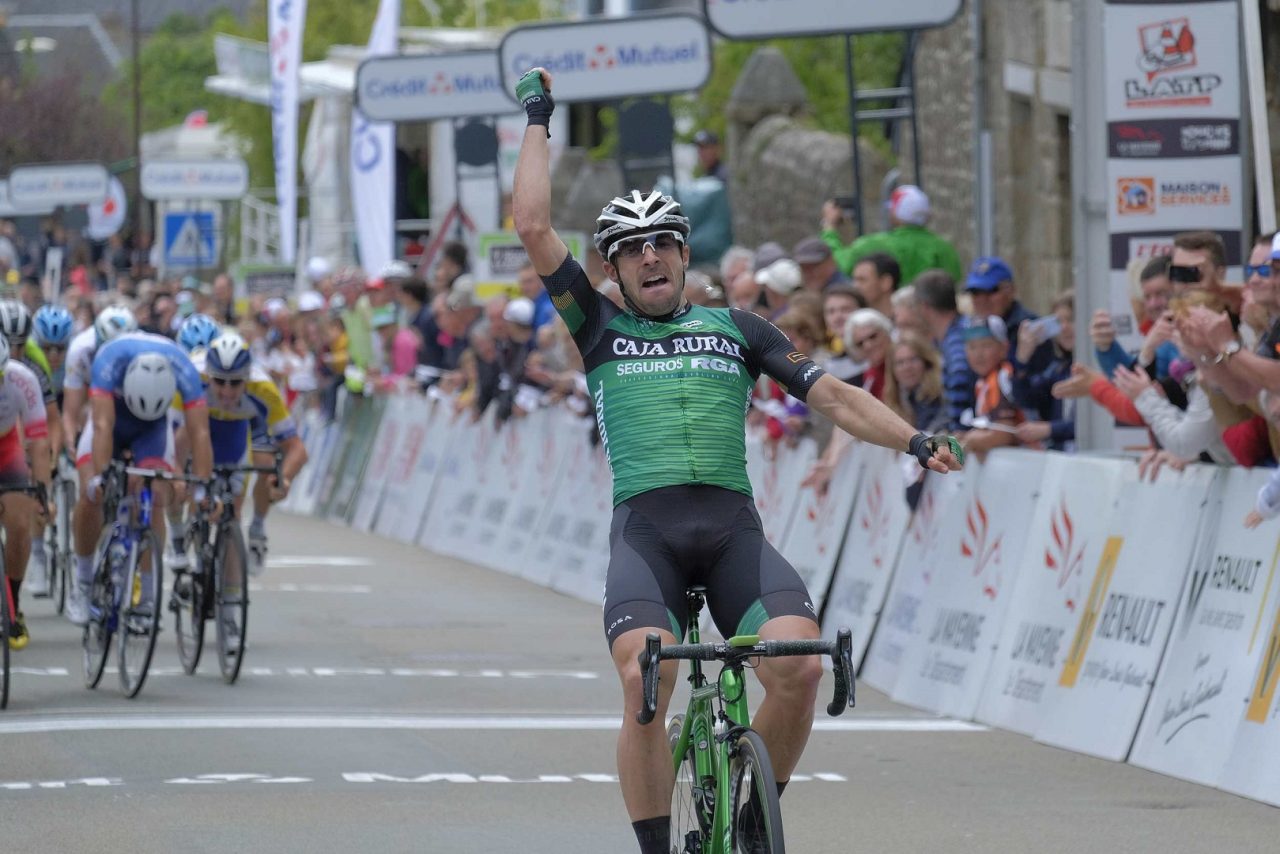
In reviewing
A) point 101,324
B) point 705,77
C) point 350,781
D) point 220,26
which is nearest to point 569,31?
point 705,77

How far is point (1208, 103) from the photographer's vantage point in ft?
40.0

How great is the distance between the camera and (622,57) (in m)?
21.1

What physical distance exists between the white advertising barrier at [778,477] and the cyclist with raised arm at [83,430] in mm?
3735

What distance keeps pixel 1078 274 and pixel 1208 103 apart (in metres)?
1.21

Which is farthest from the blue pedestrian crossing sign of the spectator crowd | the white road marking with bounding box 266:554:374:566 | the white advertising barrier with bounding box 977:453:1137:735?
the white advertising barrier with bounding box 977:453:1137:735

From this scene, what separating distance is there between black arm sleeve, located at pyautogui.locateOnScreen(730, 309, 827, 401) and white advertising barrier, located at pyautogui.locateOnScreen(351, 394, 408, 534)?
16410 mm

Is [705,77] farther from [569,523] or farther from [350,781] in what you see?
[350,781]

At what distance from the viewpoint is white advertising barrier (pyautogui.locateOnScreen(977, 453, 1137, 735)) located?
1116 cm

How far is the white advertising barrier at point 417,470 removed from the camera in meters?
22.5

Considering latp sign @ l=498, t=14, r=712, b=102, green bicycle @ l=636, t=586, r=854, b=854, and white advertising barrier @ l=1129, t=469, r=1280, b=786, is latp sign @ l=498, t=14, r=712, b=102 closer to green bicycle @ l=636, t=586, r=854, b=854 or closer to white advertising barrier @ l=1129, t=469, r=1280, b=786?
white advertising barrier @ l=1129, t=469, r=1280, b=786

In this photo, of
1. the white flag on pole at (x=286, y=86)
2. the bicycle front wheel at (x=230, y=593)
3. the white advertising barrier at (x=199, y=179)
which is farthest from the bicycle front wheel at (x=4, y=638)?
the white advertising barrier at (x=199, y=179)

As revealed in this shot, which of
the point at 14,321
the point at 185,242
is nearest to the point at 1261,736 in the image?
the point at 14,321

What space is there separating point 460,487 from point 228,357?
8209 mm

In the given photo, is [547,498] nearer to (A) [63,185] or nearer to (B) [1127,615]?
(B) [1127,615]
